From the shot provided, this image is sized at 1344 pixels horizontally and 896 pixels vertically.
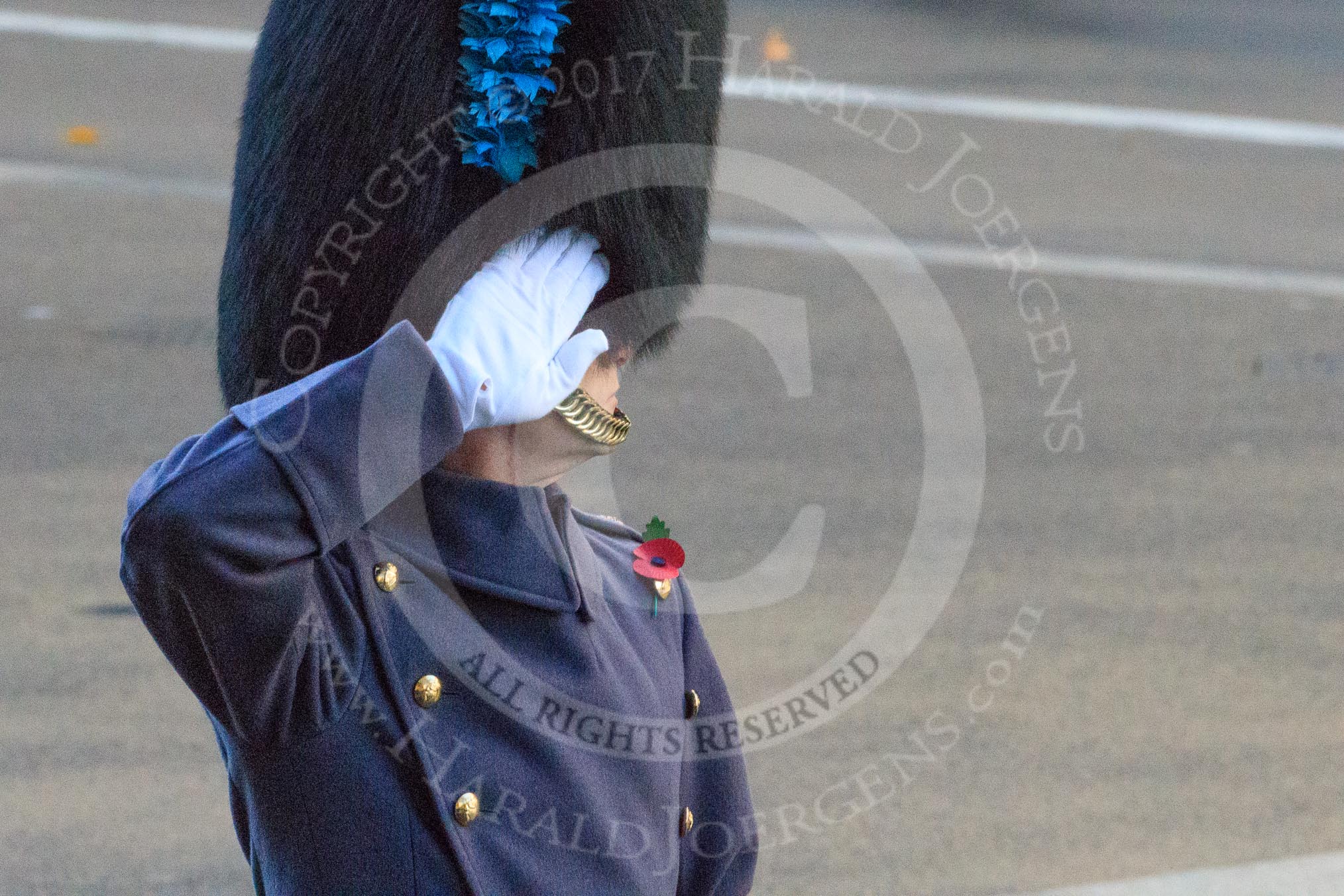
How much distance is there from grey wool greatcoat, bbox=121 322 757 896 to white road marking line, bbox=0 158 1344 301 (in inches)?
253

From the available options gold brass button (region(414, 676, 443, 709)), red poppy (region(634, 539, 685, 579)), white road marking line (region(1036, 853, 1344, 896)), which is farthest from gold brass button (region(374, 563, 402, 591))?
white road marking line (region(1036, 853, 1344, 896))

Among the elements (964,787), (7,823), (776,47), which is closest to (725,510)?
(964,787)

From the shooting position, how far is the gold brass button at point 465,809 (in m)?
1.99

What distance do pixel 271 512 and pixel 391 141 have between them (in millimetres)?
549

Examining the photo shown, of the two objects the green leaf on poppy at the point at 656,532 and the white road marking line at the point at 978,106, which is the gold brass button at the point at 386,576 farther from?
the white road marking line at the point at 978,106

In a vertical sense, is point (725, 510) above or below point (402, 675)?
below

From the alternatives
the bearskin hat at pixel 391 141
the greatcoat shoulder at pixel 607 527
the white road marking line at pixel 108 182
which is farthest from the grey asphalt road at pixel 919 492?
the bearskin hat at pixel 391 141

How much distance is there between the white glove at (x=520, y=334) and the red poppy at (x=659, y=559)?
13.4 inches

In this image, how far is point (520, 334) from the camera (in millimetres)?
1931

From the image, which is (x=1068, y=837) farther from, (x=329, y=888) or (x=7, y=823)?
(x=329, y=888)

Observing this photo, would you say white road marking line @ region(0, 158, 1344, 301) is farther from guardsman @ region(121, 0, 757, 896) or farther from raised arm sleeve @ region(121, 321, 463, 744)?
raised arm sleeve @ region(121, 321, 463, 744)

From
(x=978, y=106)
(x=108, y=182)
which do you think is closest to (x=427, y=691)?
(x=108, y=182)

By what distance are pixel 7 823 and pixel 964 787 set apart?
221 centimetres

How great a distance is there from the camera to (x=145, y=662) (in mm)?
4797
